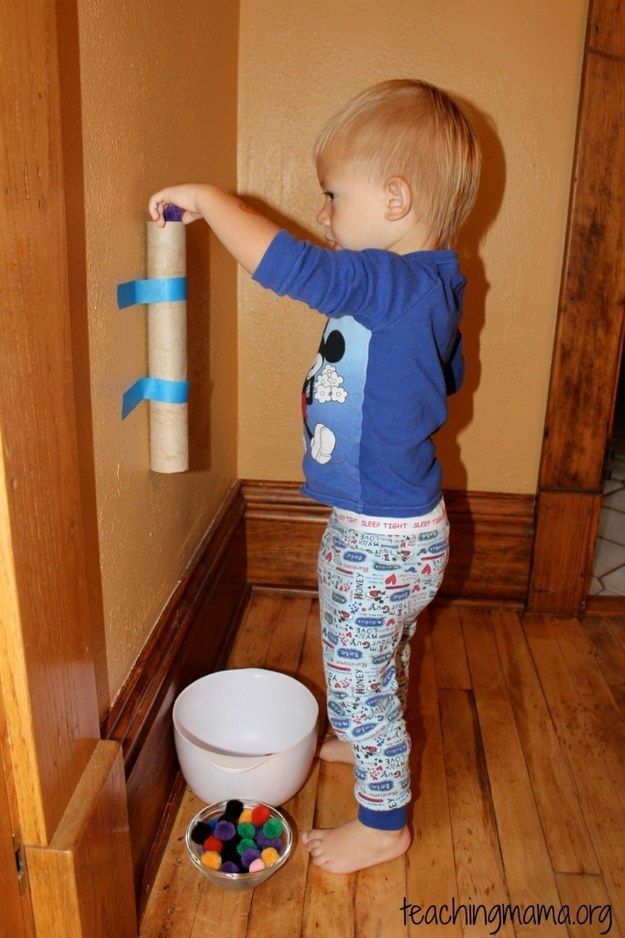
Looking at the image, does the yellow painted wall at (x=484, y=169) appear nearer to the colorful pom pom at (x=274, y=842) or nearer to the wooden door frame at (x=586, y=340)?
the wooden door frame at (x=586, y=340)

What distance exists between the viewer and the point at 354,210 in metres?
1.10

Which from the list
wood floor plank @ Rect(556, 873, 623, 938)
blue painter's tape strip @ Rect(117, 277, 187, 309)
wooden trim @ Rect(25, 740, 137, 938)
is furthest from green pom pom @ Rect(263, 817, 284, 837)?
blue painter's tape strip @ Rect(117, 277, 187, 309)

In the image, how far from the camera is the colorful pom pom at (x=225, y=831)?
3.98ft

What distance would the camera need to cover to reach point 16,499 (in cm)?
75

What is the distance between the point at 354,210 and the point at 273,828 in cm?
86

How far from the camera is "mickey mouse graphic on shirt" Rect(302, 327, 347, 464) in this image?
44.9 inches

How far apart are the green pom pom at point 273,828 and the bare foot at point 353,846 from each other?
71mm

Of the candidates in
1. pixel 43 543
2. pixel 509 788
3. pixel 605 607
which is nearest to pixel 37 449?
pixel 43 543

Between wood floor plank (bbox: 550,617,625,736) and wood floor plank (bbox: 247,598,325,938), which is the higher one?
wood floor plank (bbox: 550,617,625,736)

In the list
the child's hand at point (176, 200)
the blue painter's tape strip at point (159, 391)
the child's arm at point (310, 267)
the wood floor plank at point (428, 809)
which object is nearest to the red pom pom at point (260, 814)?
the wood floor plank at point (428, 809)

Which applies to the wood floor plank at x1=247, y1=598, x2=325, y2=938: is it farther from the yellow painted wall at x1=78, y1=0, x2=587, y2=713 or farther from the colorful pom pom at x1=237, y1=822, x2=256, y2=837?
the yellow painted wall at x1=78, y1=0, x2=587, y2=713

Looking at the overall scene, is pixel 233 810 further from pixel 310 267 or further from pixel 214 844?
pixel 310 267

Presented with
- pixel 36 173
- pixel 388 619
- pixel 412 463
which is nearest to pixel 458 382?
pixel 412 463

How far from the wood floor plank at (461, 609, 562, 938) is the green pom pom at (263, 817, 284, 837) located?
33cm
